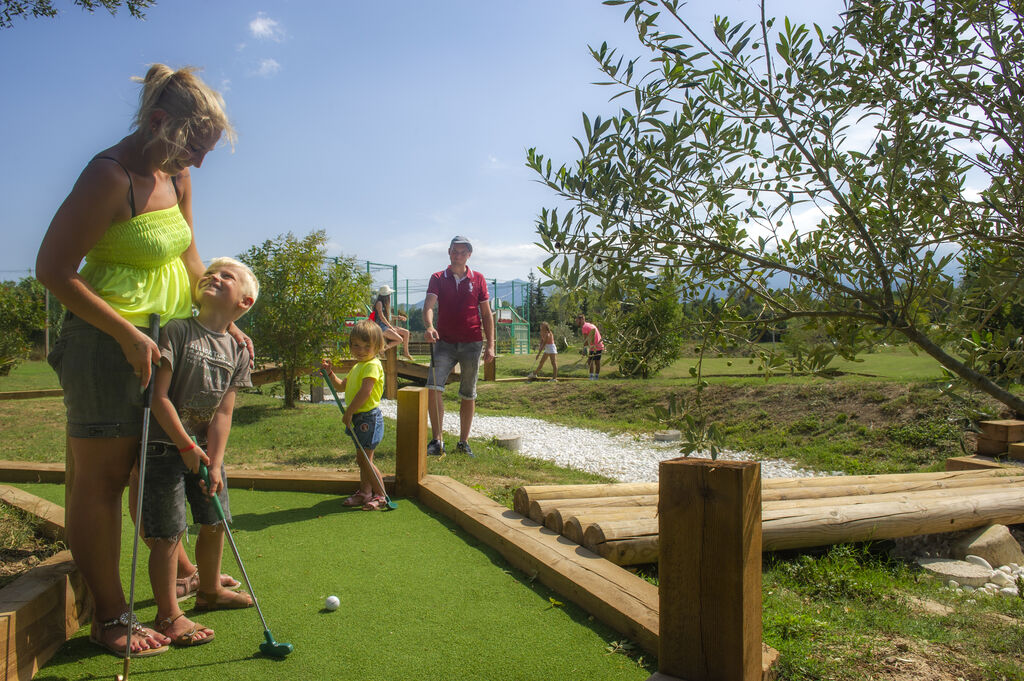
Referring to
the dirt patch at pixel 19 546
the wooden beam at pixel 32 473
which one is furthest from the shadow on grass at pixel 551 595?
the wooden beam at pixel 32 473

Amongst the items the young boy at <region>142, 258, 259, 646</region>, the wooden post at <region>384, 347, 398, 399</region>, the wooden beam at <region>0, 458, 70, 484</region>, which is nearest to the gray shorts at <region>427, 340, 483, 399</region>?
the wooden beam at <region>0, 458, 70, 484</region>

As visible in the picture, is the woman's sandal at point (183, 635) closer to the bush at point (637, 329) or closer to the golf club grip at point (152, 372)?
the golf club grip at point (152, 372)

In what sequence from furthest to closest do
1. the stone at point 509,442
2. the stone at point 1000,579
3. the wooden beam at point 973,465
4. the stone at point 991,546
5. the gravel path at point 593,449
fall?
the stone at point 509,442, the gravel path at point 593,449, the wooden beam at point 973,465, the stone at point 991,546, the stone at point 1000,579

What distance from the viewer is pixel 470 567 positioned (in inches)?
128

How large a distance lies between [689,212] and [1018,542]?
4021 mm

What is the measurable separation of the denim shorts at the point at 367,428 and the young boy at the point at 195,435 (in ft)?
6.57

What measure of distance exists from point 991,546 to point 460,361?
13.8 ft

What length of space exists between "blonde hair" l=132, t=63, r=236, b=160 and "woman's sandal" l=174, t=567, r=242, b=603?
5.42 ft

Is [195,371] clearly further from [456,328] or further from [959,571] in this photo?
[456,328]

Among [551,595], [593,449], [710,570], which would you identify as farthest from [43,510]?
[593,449]

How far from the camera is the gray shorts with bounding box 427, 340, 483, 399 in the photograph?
6.52 m

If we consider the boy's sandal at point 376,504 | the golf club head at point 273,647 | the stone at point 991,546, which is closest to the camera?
the golf club head at point 273,647

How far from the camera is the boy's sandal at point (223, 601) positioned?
2.67m

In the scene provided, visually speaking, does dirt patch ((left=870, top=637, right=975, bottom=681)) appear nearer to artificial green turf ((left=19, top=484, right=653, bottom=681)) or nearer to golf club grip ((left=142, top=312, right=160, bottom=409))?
artificial green turf ((left=19, top=484, right=653, bottom=681))
